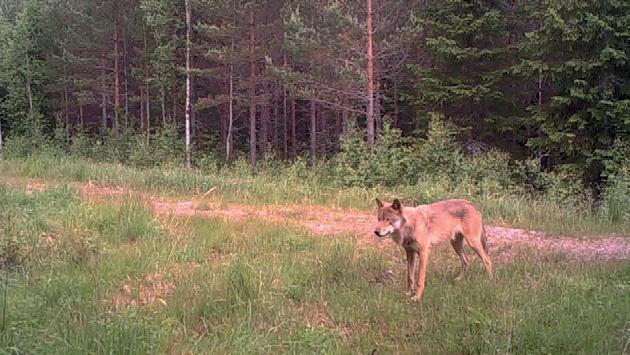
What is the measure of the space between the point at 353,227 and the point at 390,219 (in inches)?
137

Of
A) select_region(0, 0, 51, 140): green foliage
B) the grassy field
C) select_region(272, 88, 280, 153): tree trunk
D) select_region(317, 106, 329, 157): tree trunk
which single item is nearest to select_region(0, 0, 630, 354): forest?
the grassy field

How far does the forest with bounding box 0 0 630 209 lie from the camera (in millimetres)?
15273

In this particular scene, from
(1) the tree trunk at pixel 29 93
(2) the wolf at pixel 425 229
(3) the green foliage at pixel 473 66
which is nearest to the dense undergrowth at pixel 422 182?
(3) the green foliage at pixel 473 66

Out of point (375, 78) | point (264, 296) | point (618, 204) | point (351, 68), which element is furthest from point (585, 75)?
point (264, 296)

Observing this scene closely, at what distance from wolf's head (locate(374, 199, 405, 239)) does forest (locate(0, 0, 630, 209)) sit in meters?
8.69

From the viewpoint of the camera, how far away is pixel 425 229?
601 cm

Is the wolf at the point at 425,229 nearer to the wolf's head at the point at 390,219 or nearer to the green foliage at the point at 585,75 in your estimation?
the wolf's head at the point at 390,219

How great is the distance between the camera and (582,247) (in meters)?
8.02

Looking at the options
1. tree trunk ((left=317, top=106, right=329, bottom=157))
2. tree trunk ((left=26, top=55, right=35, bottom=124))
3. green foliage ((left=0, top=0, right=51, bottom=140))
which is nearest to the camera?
tree trunk ((left=317, top=106, right=329, bottom=157))

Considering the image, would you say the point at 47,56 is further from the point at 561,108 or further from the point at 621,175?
the point at 621,175

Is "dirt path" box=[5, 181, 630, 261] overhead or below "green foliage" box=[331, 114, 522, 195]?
below

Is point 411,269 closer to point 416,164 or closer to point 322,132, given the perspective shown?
point 416,164

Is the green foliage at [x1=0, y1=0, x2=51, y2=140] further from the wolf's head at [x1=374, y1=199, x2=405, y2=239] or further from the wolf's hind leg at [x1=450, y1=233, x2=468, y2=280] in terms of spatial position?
the wolf's head at [x1=374, y1=199, x2=405, y2=239]

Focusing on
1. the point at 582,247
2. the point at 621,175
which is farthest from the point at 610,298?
the point at 621,175
